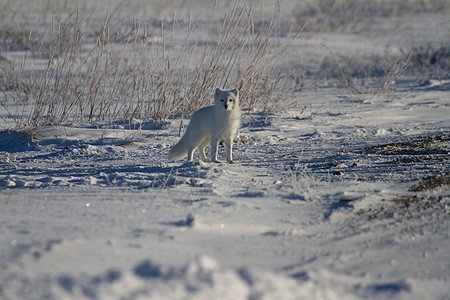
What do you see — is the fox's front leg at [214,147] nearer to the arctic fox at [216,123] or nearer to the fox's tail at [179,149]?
the arctic fox at [216,123]

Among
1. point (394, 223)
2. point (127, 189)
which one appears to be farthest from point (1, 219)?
→ point (394, 223)

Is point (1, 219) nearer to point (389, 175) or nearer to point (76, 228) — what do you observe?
point (76, 228)

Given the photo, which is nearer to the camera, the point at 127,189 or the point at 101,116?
the point at 127,189

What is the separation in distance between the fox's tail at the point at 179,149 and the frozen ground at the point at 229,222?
14 centimetres

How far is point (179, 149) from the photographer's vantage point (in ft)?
14.4

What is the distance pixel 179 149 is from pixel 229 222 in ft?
6.62

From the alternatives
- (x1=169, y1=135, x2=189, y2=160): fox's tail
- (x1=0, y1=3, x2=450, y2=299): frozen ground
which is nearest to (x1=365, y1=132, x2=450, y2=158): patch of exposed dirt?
(x1=0, y1=3, x2=450, y2=299): frozen ground

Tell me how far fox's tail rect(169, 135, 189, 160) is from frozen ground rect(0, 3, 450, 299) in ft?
0.48

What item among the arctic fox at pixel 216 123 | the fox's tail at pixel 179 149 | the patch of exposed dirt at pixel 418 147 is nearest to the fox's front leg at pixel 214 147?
the arctic fox at pixel 216 123

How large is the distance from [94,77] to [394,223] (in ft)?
15.6

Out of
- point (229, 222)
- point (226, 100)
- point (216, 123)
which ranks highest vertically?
point (226, 100)

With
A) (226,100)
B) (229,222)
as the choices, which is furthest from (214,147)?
(229,222)

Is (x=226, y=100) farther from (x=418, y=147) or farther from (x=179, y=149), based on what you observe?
(x=418, y=147)

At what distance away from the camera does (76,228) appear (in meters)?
2.32
